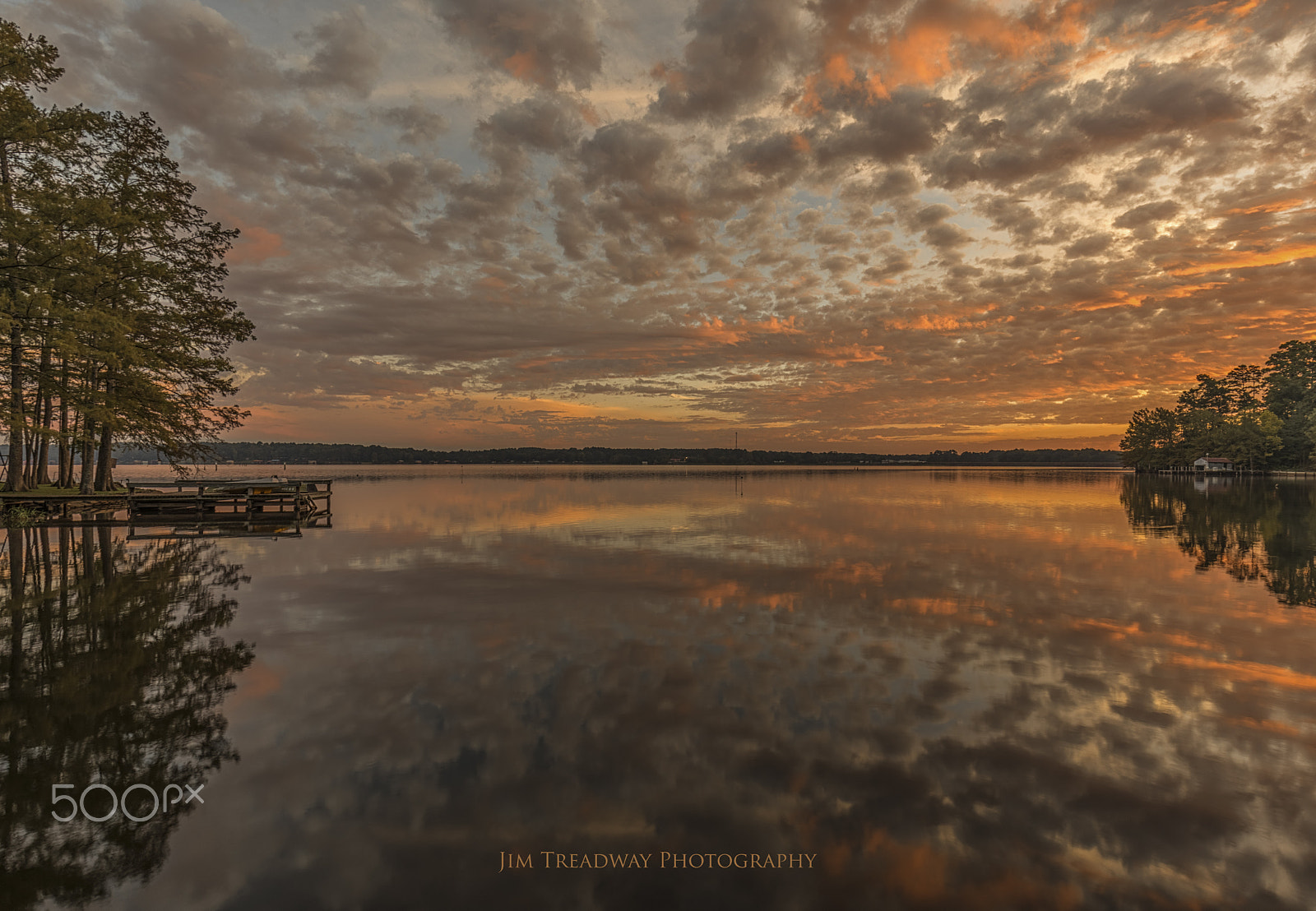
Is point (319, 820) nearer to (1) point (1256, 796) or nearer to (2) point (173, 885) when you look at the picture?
(2) point (173, 885)

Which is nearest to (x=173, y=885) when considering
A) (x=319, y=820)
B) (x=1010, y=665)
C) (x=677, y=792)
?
(x=319, y=820)

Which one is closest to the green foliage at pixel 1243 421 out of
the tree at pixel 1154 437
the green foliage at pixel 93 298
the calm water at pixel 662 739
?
the tree at pixel 1154 437

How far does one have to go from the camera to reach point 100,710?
8.82 metres

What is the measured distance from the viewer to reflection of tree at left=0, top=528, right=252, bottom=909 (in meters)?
5.85

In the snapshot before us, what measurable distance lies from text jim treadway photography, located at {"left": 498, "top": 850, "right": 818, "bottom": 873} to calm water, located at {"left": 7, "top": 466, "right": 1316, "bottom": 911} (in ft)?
0.12

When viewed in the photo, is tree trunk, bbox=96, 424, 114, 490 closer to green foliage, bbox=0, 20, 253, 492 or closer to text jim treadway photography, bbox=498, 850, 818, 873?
green foliage, bbox=0, 20, 253, 492

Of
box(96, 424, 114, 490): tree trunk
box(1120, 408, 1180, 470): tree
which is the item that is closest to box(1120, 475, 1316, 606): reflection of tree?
box(96, 424, 114, 490): tree trunk

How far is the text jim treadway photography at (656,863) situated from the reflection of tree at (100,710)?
149 inches

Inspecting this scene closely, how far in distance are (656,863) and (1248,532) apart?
41.3 metres

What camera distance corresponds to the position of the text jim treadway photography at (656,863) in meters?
5.69

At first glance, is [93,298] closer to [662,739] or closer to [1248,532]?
[662,739]

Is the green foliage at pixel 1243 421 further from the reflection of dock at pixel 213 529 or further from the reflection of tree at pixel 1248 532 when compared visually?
the reflection of dock at pixel 213 529

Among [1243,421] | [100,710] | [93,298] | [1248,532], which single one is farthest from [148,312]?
[1243,421]

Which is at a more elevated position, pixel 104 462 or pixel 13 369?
pixel 13 369
